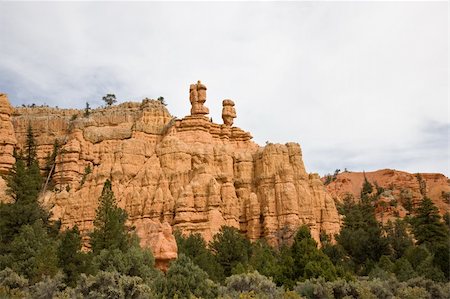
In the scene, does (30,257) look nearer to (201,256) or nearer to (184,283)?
(201,256)

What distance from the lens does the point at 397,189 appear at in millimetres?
110375

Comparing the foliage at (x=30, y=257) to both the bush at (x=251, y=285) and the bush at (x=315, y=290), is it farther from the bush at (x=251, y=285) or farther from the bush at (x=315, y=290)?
the bush at (x=315, y=290)

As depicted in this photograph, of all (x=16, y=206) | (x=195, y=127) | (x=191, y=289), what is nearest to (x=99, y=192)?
(x=195, y=127)

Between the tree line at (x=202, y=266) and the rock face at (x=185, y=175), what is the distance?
6.58 m

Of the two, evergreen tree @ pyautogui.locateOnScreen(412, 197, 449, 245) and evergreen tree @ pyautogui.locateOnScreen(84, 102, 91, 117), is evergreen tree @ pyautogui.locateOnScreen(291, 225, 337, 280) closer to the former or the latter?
evergreen tree @ pyautogui.locateOnScreen(412, 197, 449, 245)

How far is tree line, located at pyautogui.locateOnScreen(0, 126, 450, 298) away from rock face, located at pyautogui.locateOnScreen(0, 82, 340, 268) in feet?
21.6

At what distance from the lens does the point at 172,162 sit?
68562 mm

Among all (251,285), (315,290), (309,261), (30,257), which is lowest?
(315,290)

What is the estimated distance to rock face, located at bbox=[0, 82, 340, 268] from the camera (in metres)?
63.8

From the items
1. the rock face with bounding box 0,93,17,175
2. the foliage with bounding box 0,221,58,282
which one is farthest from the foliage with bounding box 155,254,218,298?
the rock face with bounding box 0,93,17,175

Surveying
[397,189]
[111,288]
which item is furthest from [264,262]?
[397,189]

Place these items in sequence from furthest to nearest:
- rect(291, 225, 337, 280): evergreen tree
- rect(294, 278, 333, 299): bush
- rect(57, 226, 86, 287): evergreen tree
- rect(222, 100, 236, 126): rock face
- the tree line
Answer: rect(222, 100, 236, 126): rock face < rect(57, 226, 86, 287): evergreen tree < rect(291, 225, 337, 280): evergreen tree < rect(294, 278, 333, 299): bush < the tree line

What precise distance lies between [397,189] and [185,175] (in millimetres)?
61019

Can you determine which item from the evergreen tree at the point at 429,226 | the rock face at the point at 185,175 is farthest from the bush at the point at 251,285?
the rock face at the point at 185,175
